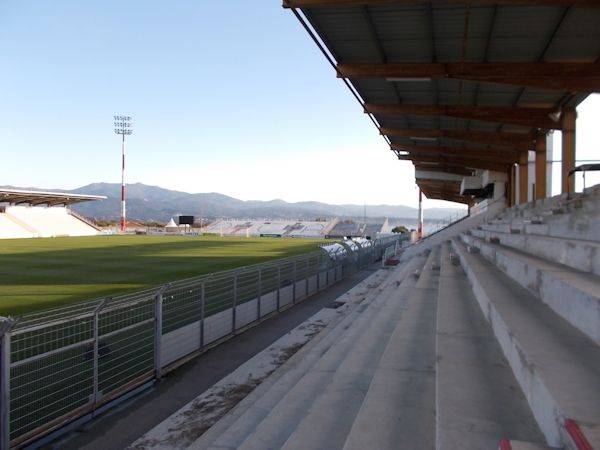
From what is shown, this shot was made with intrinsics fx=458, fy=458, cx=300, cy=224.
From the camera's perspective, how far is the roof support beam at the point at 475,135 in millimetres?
16766

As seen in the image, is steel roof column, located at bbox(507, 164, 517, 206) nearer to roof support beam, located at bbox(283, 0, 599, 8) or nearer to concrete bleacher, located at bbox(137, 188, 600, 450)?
roof support beam, located at bbox(283, 0, 599, 8)

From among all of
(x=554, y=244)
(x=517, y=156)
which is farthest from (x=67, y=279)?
(x=517, y=156)

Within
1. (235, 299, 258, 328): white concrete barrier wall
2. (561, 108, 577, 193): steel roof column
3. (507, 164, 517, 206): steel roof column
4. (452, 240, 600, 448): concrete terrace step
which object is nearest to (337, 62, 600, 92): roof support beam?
(561, 108, 577, 193): steel roof column

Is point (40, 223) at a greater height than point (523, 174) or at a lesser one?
lesser

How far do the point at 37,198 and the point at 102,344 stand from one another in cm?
6490

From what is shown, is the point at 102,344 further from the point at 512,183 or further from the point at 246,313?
the point at 512,183

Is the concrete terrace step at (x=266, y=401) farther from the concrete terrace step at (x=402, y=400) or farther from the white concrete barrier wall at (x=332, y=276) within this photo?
the white concrete barrier wall at (x=332, y=276)

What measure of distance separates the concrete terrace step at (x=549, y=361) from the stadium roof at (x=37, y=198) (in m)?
59.1

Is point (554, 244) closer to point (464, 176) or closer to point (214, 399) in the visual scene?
point (214, 399)

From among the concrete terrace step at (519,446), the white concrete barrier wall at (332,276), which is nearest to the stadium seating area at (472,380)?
the concrete terrace step at (519,446)

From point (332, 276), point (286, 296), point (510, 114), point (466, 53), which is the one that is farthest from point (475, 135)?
point (286, 296)

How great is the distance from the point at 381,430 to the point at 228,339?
584 cm

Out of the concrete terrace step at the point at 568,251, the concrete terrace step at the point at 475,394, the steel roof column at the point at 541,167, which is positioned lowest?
the concrete terrace step at the point at 475,394

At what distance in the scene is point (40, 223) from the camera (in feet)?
183
